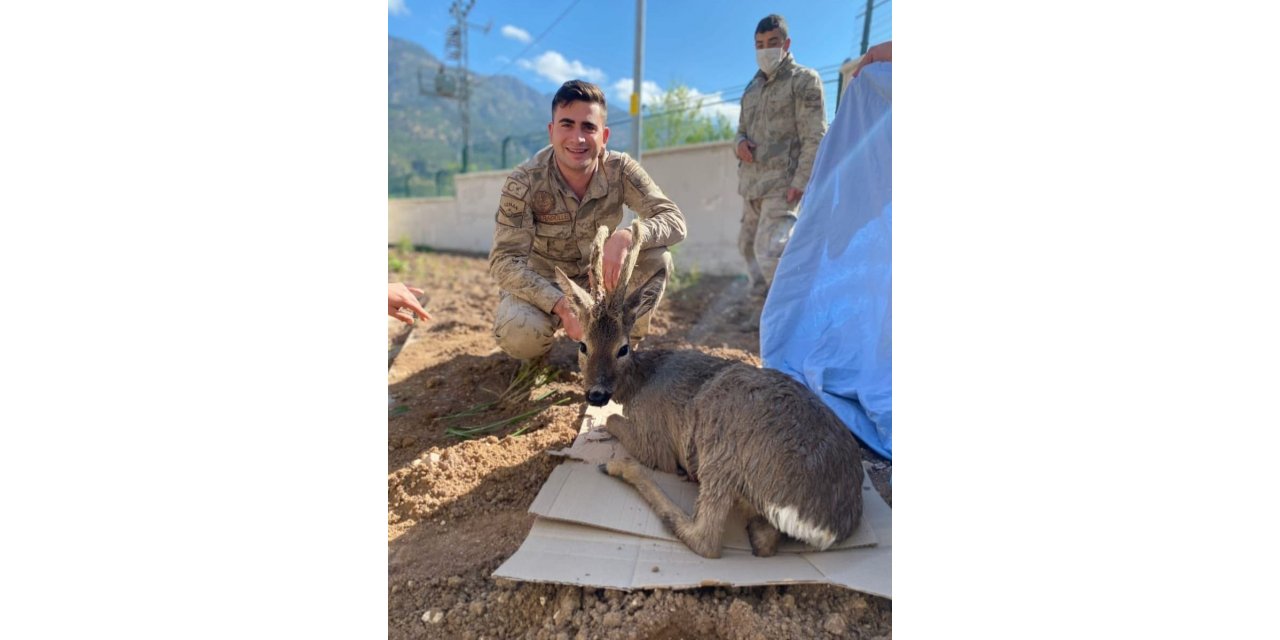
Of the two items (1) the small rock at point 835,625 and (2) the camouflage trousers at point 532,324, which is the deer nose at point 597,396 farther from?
(1) the small rock at point 835,625

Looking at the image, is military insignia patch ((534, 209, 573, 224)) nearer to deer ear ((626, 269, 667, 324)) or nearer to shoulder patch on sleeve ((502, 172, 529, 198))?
shoulder patch on sleeve ((502, 172, 529, 198))

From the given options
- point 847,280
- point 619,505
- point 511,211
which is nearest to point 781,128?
point 847,280

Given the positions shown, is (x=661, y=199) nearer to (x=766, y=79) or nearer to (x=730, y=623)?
(x=766, y=79)

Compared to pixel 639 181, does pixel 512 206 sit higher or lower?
lower

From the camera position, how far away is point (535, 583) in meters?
2.09

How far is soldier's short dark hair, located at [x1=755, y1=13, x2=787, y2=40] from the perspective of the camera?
2.62m

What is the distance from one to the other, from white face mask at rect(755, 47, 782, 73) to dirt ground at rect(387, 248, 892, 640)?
2.22 m

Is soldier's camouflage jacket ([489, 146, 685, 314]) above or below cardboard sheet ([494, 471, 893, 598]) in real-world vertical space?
above

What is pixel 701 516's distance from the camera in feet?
7.82

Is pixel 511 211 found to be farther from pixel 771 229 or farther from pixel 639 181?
pixel 771 229

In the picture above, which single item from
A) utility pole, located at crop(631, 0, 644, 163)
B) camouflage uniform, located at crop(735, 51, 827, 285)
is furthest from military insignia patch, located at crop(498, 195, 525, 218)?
camouflage uniform, located at crop(735, 51, 827, 285)

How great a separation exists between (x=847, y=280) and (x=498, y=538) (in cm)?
243

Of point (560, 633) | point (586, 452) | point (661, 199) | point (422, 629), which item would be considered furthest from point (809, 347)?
point (422, 629)

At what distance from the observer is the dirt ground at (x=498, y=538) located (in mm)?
1931
